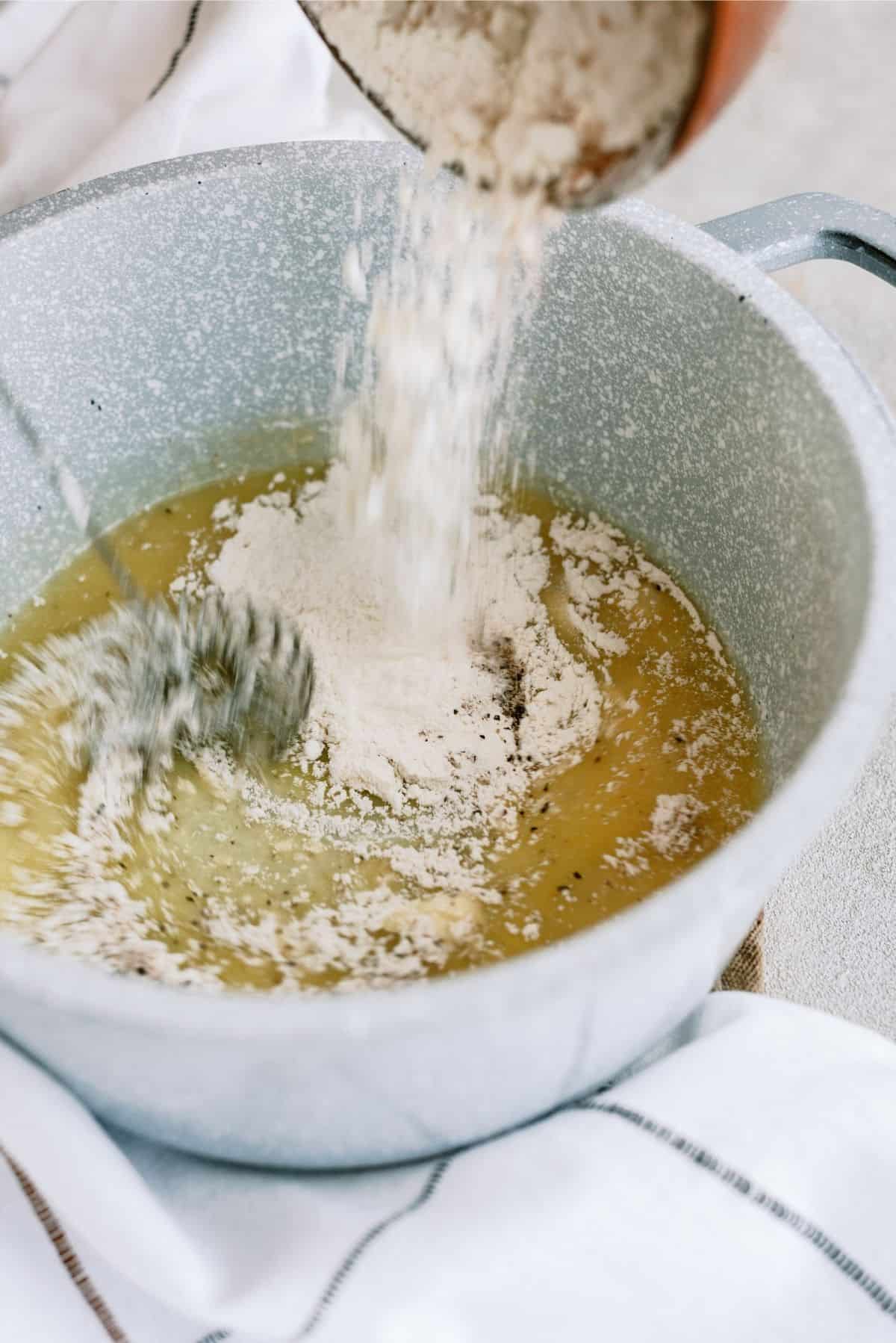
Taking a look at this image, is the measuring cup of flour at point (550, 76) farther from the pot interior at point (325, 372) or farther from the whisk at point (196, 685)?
the whisk at point (196, 685)

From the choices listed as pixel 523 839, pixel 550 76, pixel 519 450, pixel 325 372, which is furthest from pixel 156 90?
pixel 523 839

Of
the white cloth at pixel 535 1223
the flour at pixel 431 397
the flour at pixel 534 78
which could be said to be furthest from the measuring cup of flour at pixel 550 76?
the white cloth at pixel 535 1223

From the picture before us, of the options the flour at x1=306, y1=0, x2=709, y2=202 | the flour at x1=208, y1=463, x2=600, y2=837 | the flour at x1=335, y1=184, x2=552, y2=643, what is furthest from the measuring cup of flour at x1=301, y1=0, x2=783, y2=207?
the flour at x1=208, y1=463, x2=600, y2=837

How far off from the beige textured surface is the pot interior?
12 centimetres

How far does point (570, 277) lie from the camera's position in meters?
0.70

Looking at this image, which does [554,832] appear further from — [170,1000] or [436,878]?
[170,1000]

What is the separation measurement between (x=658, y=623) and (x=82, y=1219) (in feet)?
1.40

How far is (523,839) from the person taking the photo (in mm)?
598

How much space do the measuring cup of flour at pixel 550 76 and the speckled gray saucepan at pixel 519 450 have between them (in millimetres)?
134

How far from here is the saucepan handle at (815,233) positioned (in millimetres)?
607

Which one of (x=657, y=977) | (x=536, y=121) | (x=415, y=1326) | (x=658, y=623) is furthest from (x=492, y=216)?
(x=415, y=1326)

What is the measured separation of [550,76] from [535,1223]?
428 mm

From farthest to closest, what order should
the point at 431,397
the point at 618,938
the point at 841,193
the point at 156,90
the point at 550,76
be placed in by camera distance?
the point at 841,193
the point at 156,90
the point at 431,397
the point at 550,76
the point at 618,938

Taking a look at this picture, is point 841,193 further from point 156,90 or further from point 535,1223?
point 535,1223
